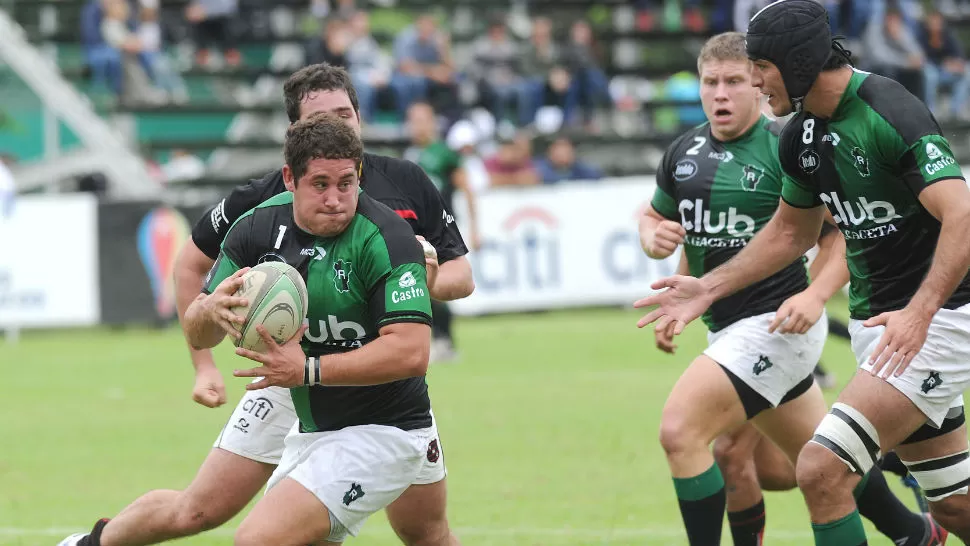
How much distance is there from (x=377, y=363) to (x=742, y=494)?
2.61 meters

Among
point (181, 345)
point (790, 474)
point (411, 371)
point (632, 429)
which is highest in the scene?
point (411, 371)

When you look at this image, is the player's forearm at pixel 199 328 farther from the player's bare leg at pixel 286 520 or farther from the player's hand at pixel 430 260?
the player's hand at pixel 430 260

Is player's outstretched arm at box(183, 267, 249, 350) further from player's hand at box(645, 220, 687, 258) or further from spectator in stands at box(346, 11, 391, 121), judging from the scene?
spectator in stands at box(346, 11, 391, 121)

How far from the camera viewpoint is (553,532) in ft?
25.5

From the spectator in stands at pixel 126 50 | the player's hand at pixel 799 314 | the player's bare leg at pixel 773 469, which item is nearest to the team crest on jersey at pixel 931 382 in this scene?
the player's hand at pixel 799 314

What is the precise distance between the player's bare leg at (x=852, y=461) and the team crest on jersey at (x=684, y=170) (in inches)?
71.4

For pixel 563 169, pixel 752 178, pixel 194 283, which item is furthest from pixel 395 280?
pixel 563 169

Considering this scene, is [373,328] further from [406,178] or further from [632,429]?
[632,429]

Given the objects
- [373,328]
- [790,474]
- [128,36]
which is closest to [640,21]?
[128,36]

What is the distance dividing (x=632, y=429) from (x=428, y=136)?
529 centimetres

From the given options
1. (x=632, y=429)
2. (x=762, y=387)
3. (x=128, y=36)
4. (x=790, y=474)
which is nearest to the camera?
(x=762, y=387)

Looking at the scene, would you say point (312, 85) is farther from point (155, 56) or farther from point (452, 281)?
point (155, 56)

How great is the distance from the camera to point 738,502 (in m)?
6.89

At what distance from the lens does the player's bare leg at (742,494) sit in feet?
22.6
